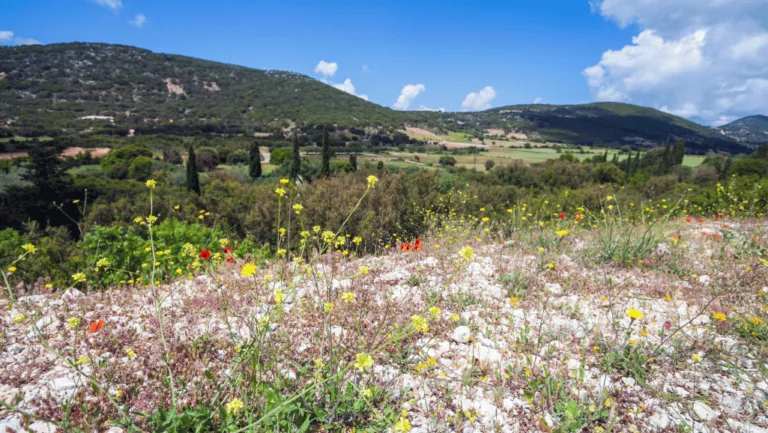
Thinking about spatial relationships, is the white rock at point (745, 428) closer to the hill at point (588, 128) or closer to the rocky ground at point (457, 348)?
the rocky ground at point (457, 348)

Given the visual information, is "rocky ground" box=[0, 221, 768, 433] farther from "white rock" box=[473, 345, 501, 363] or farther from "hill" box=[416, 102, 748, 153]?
"hill" box=[416, 102, 748, 153]

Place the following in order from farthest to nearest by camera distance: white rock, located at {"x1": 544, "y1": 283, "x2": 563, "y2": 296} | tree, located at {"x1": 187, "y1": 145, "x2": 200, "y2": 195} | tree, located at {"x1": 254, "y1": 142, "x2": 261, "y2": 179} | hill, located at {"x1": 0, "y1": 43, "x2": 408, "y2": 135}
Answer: hill, located at {"x1": 0, "y1": 43, "x2": 408, "y2": 135} < tree, located at {"x1": 254, "y1": 142, "x2": 261, "y2": 179} < tree, located at {"x1": 187, "y1": 145, "x2": 200, "y2": 195} < white rock, located at {"x1": 544, "y1": 283, "x2": 563, "y2": 296}

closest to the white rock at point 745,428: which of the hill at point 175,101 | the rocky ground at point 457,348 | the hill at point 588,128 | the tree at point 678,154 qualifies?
the rocky ground at point 457,348

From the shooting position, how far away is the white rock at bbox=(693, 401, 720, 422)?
2.18 m

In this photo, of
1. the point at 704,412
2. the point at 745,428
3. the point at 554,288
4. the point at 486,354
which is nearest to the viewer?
the point at 745,428

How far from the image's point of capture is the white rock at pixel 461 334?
123 inches

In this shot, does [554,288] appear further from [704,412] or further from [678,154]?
[678,154]

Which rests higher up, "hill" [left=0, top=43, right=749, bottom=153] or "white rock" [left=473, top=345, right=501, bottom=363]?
"hill" [left=0, top=43, right=749, bottom=153]

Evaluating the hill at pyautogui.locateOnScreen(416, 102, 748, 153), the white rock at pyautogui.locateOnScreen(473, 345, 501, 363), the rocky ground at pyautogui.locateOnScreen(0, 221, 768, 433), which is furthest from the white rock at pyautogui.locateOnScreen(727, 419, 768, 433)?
the hill at pyautogui.locateOnScreen(416, 102, 748, 153)

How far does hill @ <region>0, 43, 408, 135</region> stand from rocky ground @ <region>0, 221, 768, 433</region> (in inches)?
3795

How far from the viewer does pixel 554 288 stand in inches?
159

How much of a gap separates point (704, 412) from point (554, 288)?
186 cm

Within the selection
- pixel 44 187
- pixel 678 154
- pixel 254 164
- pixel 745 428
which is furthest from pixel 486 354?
pixel 678 154

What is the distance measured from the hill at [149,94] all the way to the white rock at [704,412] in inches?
3933
